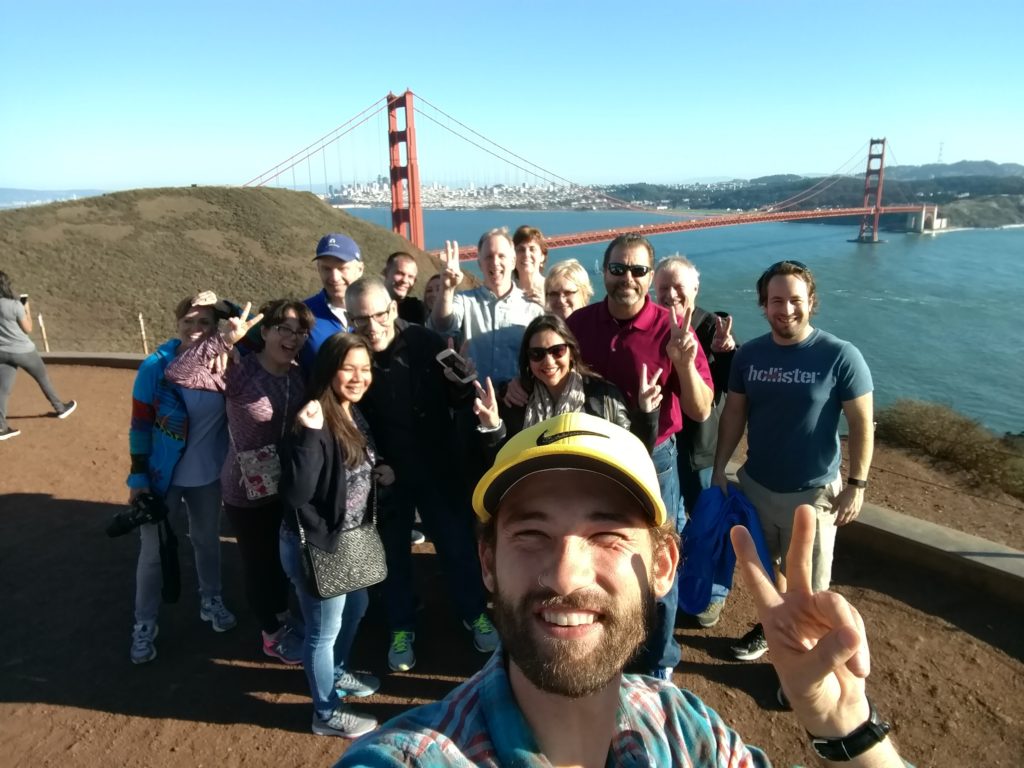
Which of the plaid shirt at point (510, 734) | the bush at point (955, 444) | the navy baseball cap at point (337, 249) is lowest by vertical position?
the bush at point (955, 444)

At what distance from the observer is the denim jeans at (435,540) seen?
273 centimetres

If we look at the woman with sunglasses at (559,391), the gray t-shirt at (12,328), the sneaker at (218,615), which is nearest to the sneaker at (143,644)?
the sneaker at (218,615)

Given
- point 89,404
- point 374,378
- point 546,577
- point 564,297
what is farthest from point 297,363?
point 89,404

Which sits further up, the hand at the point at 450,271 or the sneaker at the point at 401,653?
the hand at the point at 450,271

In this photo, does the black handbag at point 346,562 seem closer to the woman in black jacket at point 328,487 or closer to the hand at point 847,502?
the woman in black jacket at point 328,487

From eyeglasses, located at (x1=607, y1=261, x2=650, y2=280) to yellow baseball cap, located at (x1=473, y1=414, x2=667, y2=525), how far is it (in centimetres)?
153

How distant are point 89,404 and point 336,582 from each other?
5.64m

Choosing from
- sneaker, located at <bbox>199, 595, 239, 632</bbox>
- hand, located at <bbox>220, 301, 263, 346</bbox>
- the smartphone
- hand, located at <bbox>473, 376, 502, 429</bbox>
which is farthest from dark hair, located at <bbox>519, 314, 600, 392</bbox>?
sneaker, located at <bbox>199, 595, 239, 632</bbox>

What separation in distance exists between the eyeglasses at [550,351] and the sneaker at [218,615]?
6.69 ft

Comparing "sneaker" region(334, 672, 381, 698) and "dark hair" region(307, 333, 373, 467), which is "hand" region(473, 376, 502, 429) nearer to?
"dark hair" region(307, 333, 373, 467)

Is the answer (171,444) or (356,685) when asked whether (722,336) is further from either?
(171,444)

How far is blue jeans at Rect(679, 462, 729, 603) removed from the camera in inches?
122

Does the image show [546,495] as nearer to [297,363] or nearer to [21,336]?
[297,363]

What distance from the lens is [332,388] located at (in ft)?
7.46
